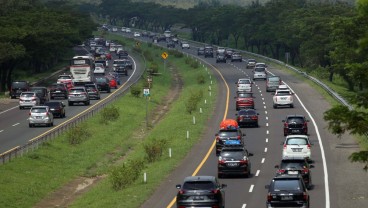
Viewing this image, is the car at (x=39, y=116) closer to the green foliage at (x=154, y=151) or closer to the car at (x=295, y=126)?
the green foliage at (x=154, y=151)

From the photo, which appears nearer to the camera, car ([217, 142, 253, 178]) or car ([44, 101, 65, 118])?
car ([217, 142, 253, 178])

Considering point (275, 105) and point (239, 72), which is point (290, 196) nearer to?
point (275, 105)

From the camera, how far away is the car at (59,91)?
98062mm

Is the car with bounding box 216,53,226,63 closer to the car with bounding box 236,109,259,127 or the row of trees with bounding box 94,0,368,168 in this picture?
the row of trees with bounding box 94,0,368,168

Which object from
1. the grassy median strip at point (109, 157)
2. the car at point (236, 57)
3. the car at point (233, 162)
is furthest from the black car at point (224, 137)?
the car at point (236, 57)

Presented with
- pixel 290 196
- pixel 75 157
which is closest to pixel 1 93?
pixel 75 157

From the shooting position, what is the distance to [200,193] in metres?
36.2

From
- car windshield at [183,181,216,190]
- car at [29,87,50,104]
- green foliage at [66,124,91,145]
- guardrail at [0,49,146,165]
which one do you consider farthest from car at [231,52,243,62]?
car windshield at [183,181,216,190]

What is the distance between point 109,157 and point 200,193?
31325mm

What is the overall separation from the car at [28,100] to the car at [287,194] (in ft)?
179

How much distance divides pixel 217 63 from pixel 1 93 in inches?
2149

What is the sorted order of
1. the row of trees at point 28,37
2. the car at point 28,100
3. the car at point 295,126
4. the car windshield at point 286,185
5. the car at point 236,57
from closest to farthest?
the car windshield at point 286,185 < the car at point 295,126 < the car at point 28,100 < the row of trees at point 28,37 < the car at point 236,57

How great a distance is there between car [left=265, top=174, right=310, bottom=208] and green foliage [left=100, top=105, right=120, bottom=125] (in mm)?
45270

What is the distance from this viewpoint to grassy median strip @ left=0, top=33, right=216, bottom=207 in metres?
48.4
